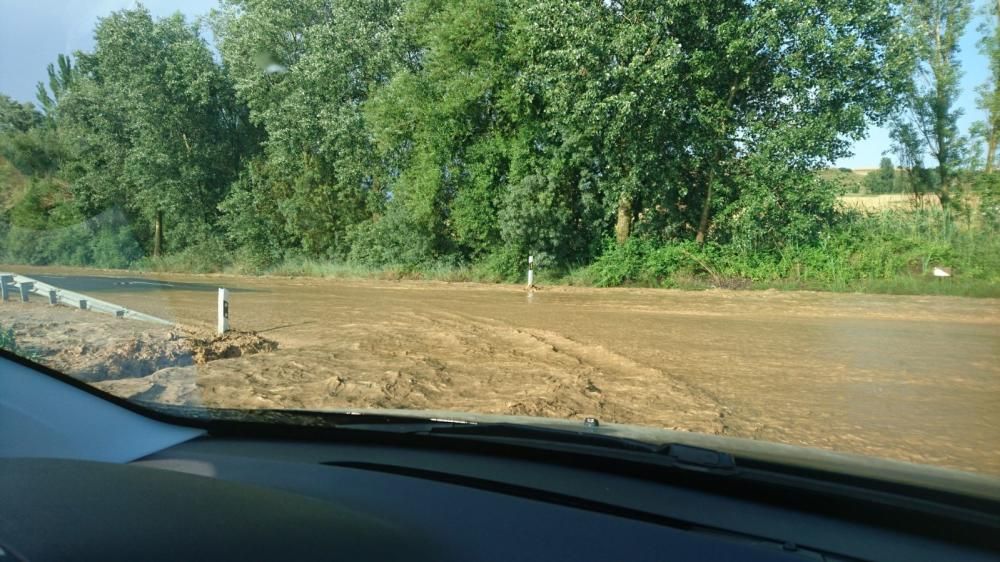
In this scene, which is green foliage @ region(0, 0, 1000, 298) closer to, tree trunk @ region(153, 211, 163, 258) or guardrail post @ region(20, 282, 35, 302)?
tree trunk @ region(153, 211, 163, 258)

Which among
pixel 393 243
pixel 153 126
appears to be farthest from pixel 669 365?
pixel 153 126

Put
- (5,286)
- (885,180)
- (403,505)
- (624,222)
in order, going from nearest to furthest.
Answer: (403,505) → (5,286) → (624,222) → (885,180)

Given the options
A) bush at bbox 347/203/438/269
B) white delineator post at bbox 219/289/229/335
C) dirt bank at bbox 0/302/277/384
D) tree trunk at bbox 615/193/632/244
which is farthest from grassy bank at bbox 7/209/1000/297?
dirt bank at bbox 0/302/277/384

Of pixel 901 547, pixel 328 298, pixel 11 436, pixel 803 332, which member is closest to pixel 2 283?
pixel 328 298

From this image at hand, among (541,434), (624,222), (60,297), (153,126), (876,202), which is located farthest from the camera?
(153,126)

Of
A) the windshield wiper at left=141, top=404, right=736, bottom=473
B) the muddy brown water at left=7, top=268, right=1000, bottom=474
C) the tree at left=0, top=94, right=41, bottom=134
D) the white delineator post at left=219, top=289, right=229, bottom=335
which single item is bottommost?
the muddy brown water at left=7, top=268, right=1000, bottom=474

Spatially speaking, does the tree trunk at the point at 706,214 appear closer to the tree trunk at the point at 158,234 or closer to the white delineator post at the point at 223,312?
the white delineator post at the point at 223,312

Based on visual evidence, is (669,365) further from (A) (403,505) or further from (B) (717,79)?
(B) (717,79)

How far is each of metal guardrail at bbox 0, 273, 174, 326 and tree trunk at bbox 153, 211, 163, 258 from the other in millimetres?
24276

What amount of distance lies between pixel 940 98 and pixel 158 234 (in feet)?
120

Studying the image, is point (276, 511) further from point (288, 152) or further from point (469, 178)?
point (288, 152)

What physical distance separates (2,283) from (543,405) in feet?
38.9

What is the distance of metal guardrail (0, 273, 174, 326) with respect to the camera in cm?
1345

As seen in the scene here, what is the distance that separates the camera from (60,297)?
559 inches
